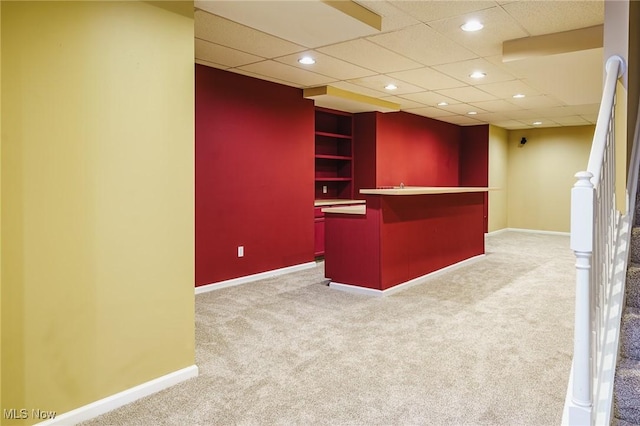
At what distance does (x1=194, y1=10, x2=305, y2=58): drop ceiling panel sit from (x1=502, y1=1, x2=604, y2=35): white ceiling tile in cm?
174

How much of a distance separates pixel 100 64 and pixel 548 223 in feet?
31.5

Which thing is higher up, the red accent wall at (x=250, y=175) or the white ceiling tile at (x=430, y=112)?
the white ceiling tile at (x=430, y=112)

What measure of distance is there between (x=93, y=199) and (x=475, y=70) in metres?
3.98

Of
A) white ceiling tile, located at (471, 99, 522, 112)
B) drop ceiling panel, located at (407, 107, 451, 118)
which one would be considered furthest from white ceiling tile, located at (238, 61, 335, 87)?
white ceiling tile, located at (471, 99, 522, 112)

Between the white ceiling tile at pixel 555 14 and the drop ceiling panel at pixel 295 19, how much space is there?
0.99 meters

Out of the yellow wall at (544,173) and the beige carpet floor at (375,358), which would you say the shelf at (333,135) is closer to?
the beige carpet floor at (375,358)

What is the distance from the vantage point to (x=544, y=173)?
983 centimetres

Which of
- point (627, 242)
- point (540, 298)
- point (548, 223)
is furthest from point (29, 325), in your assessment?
point (548, 223)

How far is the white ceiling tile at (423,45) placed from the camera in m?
3.63

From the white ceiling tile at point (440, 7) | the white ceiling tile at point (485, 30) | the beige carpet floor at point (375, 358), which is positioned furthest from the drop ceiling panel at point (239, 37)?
the beige carpet floor at point (375, 358)

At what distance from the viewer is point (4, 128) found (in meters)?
1.96

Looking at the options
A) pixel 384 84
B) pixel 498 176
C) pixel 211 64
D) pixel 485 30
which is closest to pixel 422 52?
pixel 485 30

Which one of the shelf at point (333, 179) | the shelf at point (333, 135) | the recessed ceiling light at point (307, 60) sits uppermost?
the recessed ceiling light at point (307, 60)

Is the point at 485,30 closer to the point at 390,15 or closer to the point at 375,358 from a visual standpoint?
the point at 390,15
